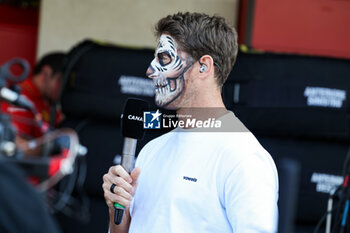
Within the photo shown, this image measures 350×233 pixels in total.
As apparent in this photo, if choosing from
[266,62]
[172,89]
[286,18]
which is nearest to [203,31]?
[172,89]

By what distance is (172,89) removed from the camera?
177 centimetres

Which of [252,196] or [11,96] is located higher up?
[11,96]

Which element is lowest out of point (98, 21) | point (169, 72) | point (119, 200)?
point (119, 200)

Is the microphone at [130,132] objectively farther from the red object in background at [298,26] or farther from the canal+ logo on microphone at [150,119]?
the red object in background at [298,26]

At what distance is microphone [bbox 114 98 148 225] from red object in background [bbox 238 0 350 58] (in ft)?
11.0

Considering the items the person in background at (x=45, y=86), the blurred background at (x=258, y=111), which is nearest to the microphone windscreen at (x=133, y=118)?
the blurred background at (x=258, y=111)

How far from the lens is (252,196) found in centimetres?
147

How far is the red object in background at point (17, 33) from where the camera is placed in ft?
18.7

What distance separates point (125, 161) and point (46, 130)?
237cm

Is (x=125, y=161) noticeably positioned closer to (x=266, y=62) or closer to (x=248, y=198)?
(x=248, y=198)

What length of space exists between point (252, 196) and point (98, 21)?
426 centimetres

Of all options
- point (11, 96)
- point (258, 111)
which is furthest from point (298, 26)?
point (11, 96)

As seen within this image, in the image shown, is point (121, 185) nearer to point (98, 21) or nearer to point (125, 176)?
point (125, 176)

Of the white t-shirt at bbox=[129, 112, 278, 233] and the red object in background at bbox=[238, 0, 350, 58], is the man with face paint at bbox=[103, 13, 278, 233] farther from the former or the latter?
the red object in background at bbox=[238, 0, 350, 58]
